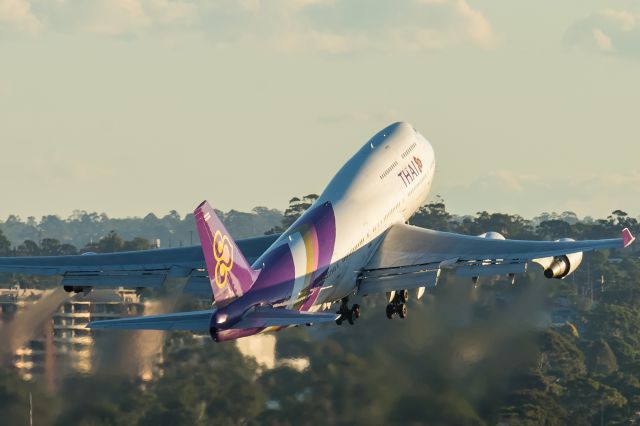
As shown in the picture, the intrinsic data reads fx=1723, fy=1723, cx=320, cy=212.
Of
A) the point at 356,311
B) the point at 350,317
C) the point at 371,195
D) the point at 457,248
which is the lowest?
the point at 350,317

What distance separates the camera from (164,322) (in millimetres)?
57625

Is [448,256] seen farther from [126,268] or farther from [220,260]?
[220,260]

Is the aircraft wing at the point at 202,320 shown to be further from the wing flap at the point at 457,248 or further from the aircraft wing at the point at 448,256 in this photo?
the wing flap at the point at 457,248

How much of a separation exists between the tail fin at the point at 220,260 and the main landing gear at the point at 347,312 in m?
12.0

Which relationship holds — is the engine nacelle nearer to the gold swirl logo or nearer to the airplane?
the airplane

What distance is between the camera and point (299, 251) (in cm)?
6431

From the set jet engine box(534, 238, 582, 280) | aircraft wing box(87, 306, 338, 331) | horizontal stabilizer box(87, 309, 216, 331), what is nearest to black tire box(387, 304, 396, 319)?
jet engine box(534, 238, 582, 280)

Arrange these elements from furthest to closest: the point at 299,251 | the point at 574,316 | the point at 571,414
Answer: the point at 574,316
the point at 571,414
the point at 299,251

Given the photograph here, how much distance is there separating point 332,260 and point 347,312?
20.5ft

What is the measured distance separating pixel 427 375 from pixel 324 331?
21.1 feet

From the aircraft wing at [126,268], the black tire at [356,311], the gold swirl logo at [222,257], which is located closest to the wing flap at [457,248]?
the black tire at [356,311]

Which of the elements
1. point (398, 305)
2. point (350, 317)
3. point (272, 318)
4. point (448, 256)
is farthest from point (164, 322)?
point (448, 256)

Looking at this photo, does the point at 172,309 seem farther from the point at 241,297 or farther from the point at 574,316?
the point at 574,316

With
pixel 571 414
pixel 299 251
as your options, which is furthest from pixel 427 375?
pixel 571 414
